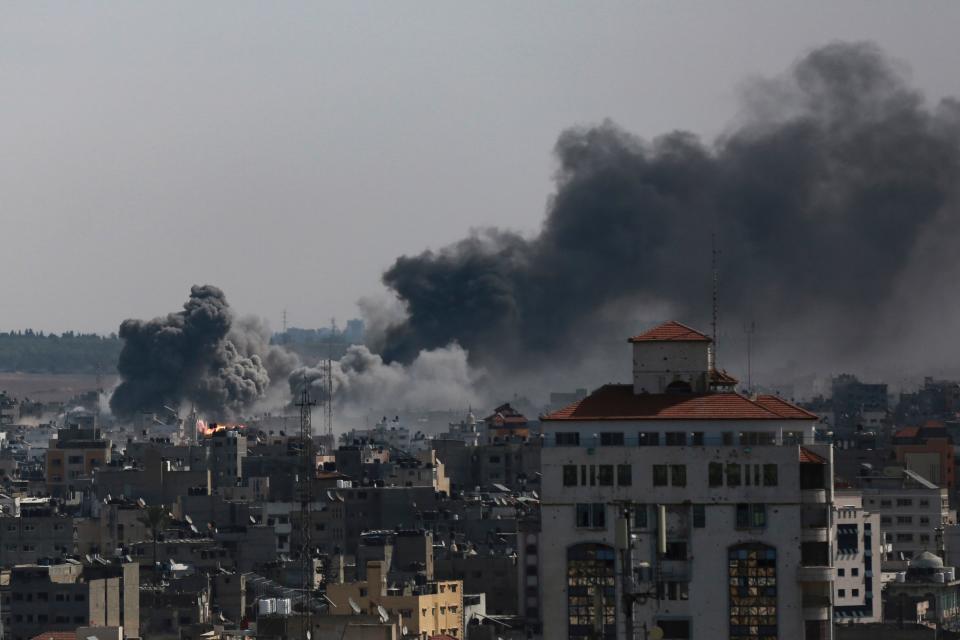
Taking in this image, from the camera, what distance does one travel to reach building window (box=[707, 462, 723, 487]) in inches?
2432

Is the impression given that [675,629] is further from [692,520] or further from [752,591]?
[692,520]

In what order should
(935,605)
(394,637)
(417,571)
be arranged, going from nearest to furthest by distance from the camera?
1. (394,637)
2. (935,605)
3. (417,571)

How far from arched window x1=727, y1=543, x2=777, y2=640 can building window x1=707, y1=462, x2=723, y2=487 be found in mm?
1377

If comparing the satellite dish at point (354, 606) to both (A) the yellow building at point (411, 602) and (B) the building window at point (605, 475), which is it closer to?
(A) the yellow building at point (411, 602)

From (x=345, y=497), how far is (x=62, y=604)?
4921 centimetres

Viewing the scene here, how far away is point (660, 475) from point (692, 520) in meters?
1.10

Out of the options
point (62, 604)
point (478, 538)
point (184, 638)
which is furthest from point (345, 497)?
point (184, 638)

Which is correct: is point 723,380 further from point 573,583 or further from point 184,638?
point 184,638

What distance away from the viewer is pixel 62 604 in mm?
116375

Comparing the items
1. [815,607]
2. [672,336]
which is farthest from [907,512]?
[815,607]

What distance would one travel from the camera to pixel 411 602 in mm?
102875

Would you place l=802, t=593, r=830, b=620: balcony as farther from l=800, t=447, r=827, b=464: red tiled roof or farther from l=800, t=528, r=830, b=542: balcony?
l=800, t=447, r=827, b=464: red tiled roof

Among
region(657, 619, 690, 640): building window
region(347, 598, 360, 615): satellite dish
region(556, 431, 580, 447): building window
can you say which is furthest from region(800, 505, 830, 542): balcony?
region(347, 598, 360, 615): satellite dish

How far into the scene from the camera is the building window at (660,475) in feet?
202
